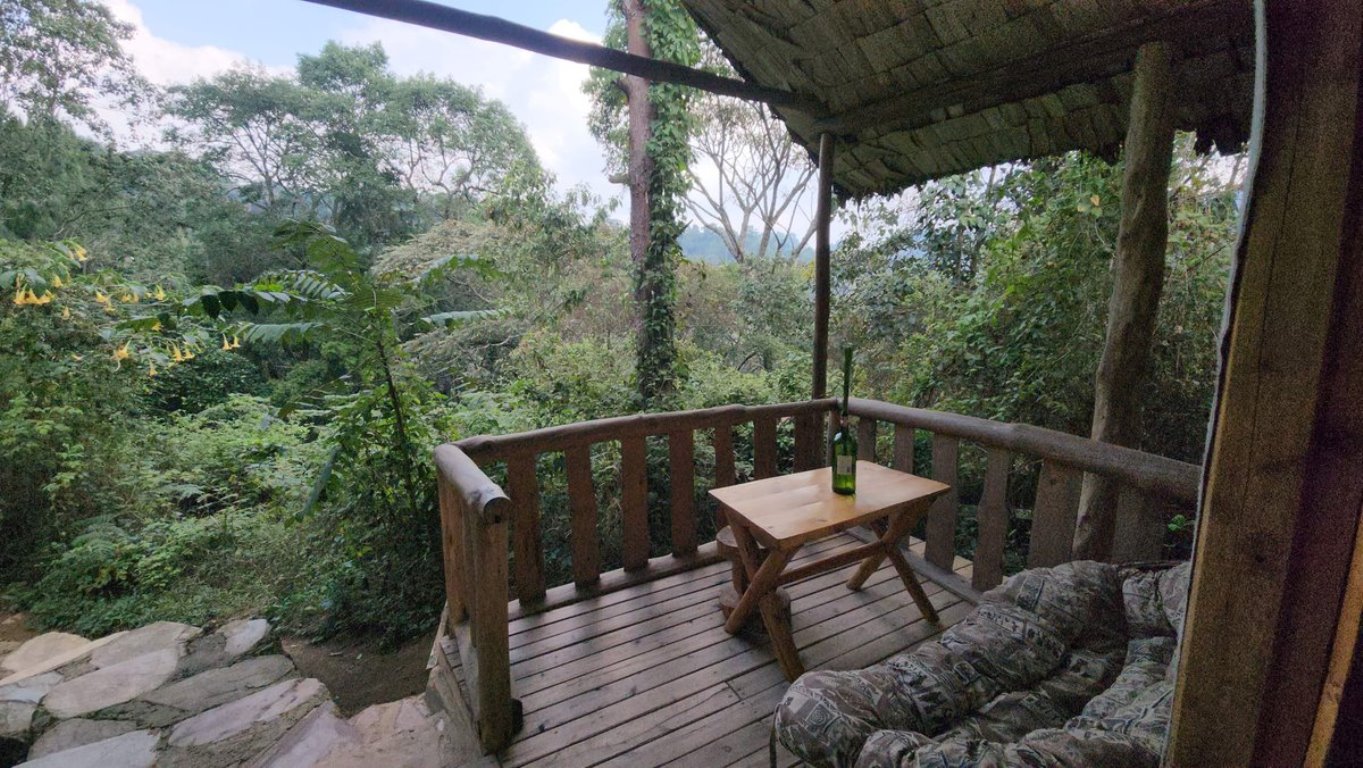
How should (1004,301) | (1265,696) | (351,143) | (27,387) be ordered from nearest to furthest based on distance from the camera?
(1265,696) → (1004,301) → (27,387) → (351,143)

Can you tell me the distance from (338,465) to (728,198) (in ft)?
47.6

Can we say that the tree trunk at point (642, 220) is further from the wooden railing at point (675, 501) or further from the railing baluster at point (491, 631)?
the railing baluster at point (491, 631)

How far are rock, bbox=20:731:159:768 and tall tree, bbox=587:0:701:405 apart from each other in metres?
3.88

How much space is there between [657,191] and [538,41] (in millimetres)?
3540

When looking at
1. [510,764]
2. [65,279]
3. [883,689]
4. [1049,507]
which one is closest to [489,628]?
[510,764]

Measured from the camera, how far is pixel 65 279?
4.94m

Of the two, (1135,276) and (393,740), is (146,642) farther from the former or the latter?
(1135,276)

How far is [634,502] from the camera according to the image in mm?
2717

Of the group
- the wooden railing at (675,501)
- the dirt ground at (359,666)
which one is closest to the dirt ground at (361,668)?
the dirt ground at (359,666)

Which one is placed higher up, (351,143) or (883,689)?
(351,143)

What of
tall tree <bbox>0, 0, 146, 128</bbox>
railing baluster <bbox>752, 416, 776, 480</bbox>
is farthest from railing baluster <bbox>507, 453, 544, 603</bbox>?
tall tree <bbox>0, 0, 146, 128</bbox>

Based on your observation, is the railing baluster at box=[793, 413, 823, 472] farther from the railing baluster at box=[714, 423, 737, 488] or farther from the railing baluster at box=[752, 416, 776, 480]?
the railing baluster at box=[714, 423, 737, 488]

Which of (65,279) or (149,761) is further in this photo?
(65,279)

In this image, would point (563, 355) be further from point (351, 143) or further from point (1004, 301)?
point (351, 143)
